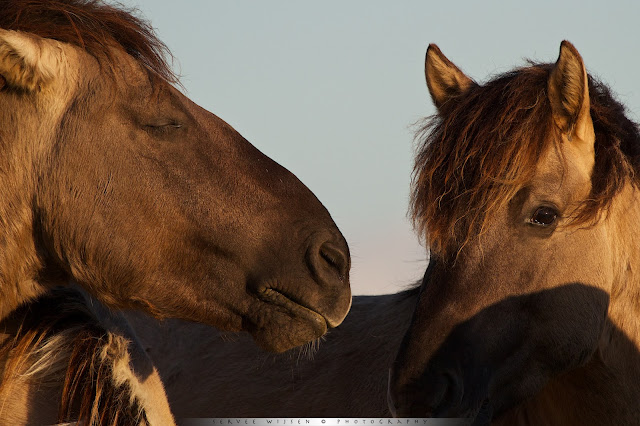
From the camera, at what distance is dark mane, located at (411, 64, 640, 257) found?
428 centimetres

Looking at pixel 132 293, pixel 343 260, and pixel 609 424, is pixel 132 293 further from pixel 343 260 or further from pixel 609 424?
pixel 609 424

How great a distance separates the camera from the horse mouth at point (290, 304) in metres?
3.62

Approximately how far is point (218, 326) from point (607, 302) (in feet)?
6.51

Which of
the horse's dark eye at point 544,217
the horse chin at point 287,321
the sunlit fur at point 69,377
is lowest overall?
the sunlit fur at point 69,377

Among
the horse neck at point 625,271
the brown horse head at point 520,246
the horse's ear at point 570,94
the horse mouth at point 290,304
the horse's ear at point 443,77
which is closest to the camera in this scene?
the horse mouth at point 290,304

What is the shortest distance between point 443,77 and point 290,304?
2.07 meters

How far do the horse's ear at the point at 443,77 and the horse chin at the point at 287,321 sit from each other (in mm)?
1950

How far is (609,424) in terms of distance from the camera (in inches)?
173

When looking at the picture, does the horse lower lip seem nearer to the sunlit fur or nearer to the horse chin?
the horse chin

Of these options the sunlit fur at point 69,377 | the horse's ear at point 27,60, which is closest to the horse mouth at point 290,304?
the sunlit fur at point 69,377

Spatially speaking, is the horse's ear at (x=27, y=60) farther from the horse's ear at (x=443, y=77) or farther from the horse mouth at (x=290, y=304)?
the horse's ear at (x=443, y=77)

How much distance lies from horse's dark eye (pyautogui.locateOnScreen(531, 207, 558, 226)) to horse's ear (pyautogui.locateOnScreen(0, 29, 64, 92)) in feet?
7.69

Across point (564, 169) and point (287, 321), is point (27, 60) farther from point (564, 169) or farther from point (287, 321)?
point (564, 169)

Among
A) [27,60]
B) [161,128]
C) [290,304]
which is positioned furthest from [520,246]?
[27,60]
